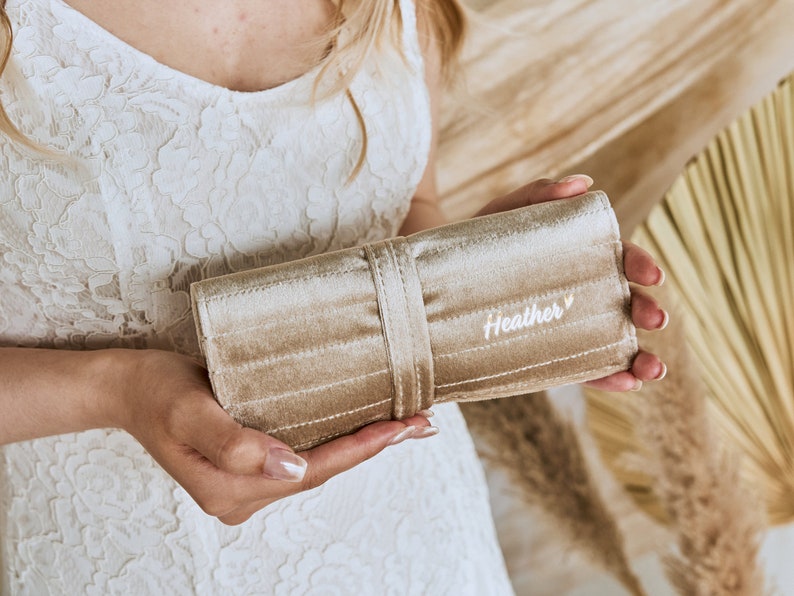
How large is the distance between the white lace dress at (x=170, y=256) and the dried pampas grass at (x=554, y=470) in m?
0.38

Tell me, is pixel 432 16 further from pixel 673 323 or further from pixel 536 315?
pixel 673 323

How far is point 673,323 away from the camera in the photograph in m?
1.00

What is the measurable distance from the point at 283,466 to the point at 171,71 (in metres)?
0.35

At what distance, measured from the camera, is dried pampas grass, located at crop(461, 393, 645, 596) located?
1.11 meters

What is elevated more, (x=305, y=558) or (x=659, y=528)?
(x=305, y=558)

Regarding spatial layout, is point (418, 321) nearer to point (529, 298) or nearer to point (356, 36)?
point (529, 298)

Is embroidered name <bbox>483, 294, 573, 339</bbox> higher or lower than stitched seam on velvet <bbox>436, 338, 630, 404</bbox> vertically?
higher

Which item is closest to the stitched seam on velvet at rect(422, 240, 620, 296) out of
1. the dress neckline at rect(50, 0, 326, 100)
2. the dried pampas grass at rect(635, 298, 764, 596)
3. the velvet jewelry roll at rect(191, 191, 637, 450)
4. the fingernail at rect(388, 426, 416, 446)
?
the velvet jewelry roll at rect(191, 191, 637, 450)

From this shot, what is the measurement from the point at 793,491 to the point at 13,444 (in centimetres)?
99

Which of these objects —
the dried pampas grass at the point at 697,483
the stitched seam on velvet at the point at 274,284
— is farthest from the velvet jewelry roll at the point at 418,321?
the dried pampas grass at the point at 697,483

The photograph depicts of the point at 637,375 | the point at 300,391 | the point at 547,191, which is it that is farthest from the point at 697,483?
the point at 300,391

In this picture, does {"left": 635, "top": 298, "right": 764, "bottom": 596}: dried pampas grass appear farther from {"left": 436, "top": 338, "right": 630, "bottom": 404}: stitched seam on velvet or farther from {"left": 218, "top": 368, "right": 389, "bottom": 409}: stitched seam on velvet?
{"left": 218, "top": 368, "right": 389, "bottom": 409}: stitched seam on velvet

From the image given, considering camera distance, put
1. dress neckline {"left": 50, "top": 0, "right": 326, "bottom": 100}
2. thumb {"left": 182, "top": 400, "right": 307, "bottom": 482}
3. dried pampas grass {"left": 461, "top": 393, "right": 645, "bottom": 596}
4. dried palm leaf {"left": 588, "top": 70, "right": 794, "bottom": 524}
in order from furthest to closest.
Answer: dried pampas grass {"left": 461, "top": 393, "right": 645, "bottom": 596}
dried palm leaf {"left": 588, "top": 70, "right": 794, "bottom": 524}
dress neckline {"left": 50, "top": 0, "right": 326, "bottom": 100}
thumb {"left": 182, "top": 400, "right": 307, "bottom": 482}

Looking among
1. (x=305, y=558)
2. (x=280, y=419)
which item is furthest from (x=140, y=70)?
(x=305, y=558)
